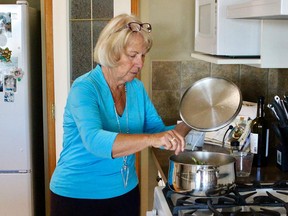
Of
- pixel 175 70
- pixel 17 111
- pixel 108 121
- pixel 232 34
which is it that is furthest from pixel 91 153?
pixel 17 111

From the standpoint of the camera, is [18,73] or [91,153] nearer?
[91,153]

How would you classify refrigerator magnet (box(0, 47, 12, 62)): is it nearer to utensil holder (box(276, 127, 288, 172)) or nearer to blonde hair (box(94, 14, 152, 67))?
blonde hair (box(94, 14, 152, 67))

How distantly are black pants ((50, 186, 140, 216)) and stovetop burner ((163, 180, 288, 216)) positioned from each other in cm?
20

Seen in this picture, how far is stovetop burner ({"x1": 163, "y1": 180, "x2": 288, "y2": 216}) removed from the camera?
154 cm

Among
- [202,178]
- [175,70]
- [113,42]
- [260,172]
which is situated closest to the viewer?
[202,178]

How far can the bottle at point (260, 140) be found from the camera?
2.21 metres

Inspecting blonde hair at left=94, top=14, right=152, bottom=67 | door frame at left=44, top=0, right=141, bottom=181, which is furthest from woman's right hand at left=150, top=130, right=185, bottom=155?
door frame at left=44, top=0, right=141, bottom=181

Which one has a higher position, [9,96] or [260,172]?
[9,96]

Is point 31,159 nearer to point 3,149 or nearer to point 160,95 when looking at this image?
point 3,149

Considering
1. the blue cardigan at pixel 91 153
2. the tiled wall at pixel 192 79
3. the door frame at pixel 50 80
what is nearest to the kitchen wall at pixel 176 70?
the tiled wall at pixel 192 79

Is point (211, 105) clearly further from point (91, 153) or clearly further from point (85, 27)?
point (85, 27)

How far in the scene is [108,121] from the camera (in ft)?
5.97

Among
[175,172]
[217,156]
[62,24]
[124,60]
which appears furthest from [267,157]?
[62,24]

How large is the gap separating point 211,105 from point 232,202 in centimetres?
39
